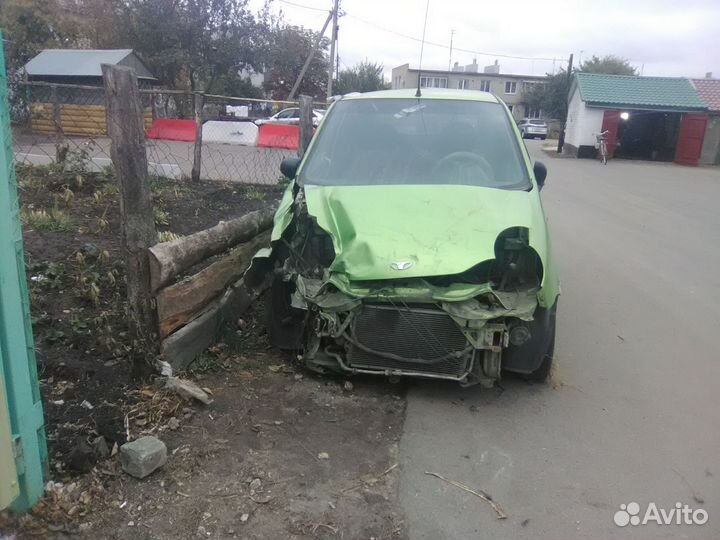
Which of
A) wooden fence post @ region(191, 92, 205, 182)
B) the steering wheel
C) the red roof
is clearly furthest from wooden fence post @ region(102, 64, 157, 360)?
the red roof

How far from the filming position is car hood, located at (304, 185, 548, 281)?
3.66 m

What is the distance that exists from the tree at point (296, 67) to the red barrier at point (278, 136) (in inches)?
705

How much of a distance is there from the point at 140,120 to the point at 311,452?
2190mm

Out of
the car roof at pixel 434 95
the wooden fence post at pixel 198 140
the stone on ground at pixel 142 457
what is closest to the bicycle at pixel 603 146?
the wooden fence post at pixel 198 140

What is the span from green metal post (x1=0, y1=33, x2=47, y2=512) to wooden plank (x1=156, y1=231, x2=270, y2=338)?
1166 millimetres

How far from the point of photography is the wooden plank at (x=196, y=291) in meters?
3.70

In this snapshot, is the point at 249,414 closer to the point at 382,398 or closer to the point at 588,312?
the point at 382,398

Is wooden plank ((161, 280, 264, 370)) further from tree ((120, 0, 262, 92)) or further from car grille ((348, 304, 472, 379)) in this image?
tree ((120, 0, 262, 92))

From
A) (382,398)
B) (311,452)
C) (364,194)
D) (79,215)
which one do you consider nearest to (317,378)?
(382,398)

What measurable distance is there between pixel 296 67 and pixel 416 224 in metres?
42.0

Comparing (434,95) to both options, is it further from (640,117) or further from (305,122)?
(640,117)

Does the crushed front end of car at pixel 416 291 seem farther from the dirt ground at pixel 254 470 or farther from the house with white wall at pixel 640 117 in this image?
the house with white wall at pixel 640 117

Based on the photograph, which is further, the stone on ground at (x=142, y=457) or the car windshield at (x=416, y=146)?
the car windshield at (x=416, y=146)

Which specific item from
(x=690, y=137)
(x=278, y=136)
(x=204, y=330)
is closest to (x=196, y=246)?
(x=204, y=330)
